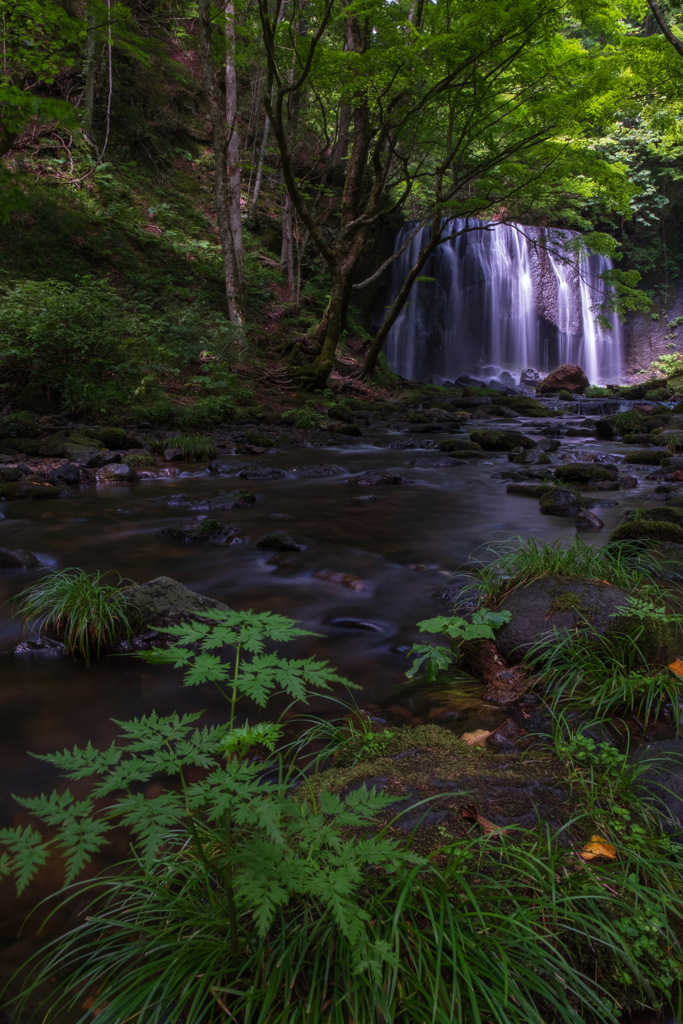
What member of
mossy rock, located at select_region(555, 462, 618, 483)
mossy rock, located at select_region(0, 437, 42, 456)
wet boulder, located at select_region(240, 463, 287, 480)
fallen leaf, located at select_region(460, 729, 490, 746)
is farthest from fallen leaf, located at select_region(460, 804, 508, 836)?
mossy rock, located at select_region(0, 437, 42, 456)

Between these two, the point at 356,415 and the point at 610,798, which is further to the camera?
the point at 356,415

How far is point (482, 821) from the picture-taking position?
1752 mm

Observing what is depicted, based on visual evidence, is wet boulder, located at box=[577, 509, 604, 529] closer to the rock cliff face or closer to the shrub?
the shrub

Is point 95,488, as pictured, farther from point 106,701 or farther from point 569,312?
point 569,312

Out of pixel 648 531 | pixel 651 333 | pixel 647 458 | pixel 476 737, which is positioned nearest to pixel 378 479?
pixel 648 531

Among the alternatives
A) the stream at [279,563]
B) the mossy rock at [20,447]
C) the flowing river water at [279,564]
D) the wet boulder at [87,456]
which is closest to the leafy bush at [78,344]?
the mossy rock at [20,447]

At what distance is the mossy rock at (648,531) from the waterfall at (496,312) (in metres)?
21.0

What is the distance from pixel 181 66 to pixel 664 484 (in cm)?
2386

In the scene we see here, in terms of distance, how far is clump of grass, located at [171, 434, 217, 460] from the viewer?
9836 mm

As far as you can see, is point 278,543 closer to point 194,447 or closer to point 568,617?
point 568,617

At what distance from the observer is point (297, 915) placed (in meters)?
1.41

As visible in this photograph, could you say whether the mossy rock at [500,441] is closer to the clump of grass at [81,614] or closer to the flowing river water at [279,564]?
the flowing river water at [279,564]

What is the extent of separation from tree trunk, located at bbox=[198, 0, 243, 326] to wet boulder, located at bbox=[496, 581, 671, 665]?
41.5 feet

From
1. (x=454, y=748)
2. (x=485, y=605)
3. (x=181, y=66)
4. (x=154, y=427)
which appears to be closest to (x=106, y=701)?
(x=454, y=748)
